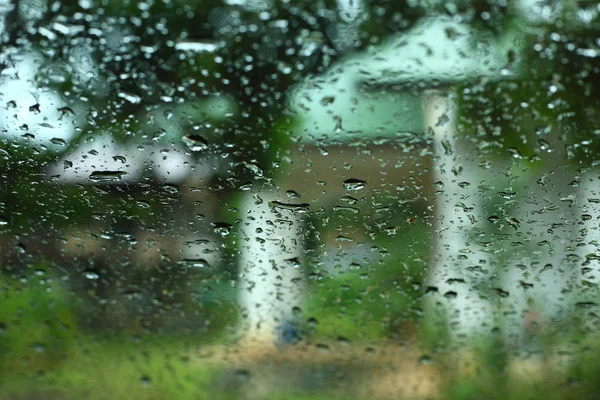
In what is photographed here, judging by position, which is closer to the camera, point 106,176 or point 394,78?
point 106,176

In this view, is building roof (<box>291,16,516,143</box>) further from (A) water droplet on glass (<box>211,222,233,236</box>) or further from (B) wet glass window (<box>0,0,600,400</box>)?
(A) water droplet on glass (<box>211,222,233,236</box>)

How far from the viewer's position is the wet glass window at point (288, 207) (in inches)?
36.1

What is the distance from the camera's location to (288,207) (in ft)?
3.18

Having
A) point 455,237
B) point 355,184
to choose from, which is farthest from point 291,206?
point 455,237

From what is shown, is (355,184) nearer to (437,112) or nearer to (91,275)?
(437,112)

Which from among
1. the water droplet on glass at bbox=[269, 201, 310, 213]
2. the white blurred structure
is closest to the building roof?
the white blurred structure

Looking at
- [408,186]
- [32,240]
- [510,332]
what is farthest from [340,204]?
[32,240]

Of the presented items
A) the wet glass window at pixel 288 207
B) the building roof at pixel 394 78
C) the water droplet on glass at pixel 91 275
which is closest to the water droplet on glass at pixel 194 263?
the wet glass window at pixel 288 207

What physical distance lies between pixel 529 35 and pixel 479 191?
1.06 ft

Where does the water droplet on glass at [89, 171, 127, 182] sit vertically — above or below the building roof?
below

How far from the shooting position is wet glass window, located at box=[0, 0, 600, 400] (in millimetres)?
917

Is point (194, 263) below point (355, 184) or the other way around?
below

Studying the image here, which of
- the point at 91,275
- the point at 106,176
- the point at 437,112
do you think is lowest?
the point at 91,275

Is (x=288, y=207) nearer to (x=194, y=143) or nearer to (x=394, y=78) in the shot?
(x=194, y=143)
